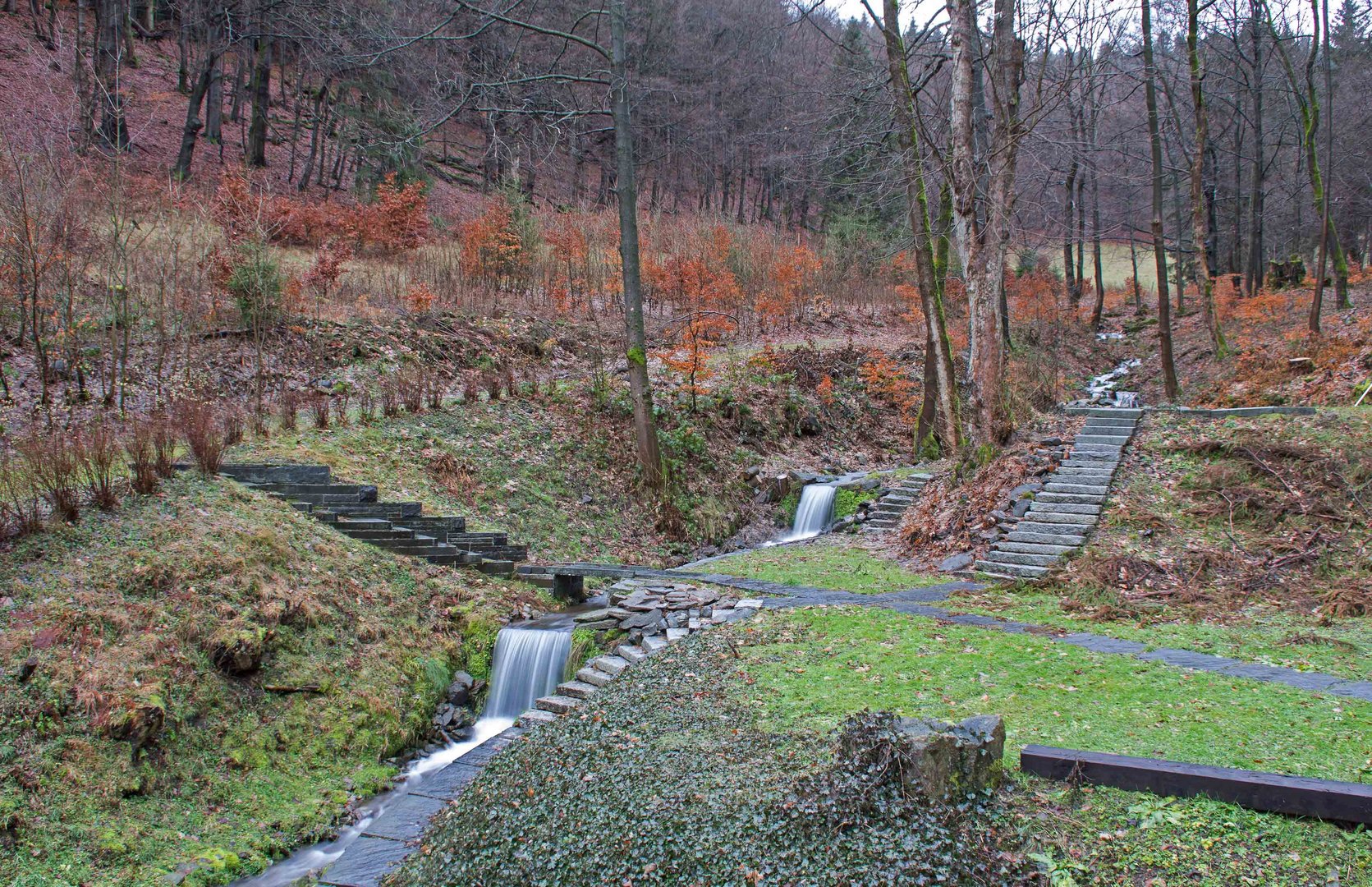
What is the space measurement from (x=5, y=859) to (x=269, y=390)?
30.8 feet

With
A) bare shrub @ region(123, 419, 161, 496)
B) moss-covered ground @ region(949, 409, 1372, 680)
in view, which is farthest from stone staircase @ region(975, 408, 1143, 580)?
bare shrub @ region(123, 419, 161, 496)

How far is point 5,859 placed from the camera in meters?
4.35

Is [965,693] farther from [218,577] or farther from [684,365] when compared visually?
[684,365]

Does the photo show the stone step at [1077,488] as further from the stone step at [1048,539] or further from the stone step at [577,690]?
the stone step at [577,690]

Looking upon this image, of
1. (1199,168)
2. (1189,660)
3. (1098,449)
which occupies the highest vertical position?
(1199,168)

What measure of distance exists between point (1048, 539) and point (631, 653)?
203 inches

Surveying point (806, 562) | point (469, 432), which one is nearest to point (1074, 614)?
point (806, 562)

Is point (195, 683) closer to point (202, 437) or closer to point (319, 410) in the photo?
point (202, 437)

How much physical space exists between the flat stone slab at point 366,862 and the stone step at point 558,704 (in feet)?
5.43

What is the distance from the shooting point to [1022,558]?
30.2 ft

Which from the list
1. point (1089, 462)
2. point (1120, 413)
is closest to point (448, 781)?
point (1089, 462)

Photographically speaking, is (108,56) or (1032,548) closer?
(1032,548)

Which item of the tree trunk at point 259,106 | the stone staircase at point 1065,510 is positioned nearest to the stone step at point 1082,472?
the stone staircase at point 1065,510

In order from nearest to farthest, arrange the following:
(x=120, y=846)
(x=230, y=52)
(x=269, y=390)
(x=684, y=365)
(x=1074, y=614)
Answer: (x=120, y=846) < (x=1074, y=614) < (x=269, y=390) < (x=684, y=365) < (x=230, y=52)
